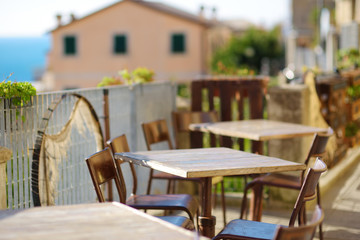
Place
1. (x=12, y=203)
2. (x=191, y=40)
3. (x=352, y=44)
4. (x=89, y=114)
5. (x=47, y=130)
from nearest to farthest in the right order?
1. (x=12, y=203)
2. (x=47, y=130)
3. (x=89, y=114)
4. (x=352, y=44)
5. (x=191, y=40)

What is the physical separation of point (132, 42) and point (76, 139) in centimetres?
3397

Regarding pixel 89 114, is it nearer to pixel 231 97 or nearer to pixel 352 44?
pixel 231 97

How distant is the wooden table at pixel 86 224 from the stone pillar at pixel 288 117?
3.55m

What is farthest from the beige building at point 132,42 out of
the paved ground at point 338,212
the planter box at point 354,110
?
the paved ground at point 338,212

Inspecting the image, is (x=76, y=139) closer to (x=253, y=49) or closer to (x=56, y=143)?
(x=56, y=143)

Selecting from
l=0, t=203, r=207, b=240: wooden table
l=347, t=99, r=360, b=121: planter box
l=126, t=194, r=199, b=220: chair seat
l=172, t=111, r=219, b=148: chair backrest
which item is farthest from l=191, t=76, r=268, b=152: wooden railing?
l=0, t=203, r=207, b=240: wooden table

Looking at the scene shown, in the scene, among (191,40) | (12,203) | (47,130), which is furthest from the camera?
(191,40)

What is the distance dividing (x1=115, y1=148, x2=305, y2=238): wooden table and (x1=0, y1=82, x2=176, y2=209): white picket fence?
2.32 ft

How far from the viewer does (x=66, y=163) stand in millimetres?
5207

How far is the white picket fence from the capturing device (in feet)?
14.9

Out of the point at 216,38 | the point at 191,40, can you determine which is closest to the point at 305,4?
the point at 216,38

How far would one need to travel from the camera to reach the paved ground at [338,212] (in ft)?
18.5

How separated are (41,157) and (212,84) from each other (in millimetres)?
2867

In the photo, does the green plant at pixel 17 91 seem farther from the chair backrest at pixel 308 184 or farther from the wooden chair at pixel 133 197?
the chair backrest at pixel 308 184
